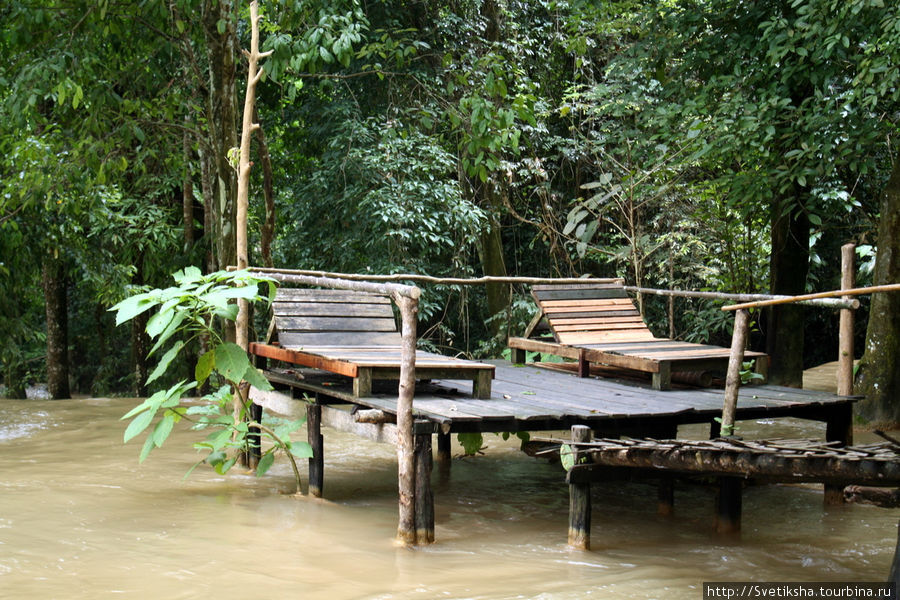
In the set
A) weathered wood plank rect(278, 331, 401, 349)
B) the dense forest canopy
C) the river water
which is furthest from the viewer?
the dense forest canopy

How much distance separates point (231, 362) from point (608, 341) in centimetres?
377

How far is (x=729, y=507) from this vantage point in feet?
19.7

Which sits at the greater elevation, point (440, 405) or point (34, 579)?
point (440, 405)

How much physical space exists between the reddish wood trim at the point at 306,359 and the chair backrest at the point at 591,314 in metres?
2.49

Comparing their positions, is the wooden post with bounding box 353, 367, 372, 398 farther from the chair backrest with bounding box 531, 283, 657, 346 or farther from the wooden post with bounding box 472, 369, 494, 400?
the chair backrest with bounding box 531, 283, 657, 346

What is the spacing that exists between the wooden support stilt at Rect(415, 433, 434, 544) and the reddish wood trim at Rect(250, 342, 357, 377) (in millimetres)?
831

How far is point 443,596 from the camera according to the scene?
4.49 metres

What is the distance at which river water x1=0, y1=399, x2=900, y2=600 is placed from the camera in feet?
15.3

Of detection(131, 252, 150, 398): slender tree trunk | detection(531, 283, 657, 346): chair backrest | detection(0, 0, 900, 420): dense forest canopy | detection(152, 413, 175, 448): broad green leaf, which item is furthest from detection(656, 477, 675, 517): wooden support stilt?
detection(131, 252, 150, 398): slender tree trunk

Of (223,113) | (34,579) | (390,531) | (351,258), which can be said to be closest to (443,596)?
(390,531)

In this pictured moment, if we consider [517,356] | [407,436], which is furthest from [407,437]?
[517,356]

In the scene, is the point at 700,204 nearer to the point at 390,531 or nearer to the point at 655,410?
the point at 655,410

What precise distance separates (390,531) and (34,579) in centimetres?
213

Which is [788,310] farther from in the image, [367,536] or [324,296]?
[367,536]
